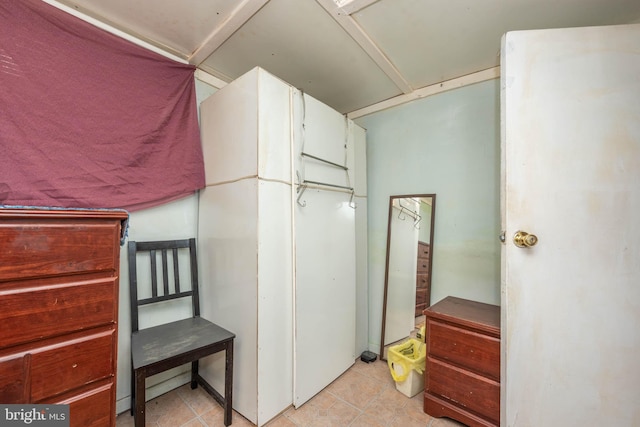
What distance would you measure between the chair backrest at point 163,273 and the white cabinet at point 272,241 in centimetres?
8

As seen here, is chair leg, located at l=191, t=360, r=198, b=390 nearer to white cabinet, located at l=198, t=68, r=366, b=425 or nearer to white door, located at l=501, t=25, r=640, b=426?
white cabinet, located at l=198, t=68, r=366, b=425

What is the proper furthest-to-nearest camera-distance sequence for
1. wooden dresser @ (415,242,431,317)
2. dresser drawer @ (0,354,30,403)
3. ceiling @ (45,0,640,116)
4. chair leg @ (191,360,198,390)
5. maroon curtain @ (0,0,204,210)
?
wooden dresser @ (415,242,431,317), chair leg @ (191,360,198,390), ceiling @ (45,0,640,116), maroon curtain @ (0,0,204,210), dresser drawer @ (0,354,30,403)

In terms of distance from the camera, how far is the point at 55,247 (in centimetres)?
97

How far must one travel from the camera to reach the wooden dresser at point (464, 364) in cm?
149

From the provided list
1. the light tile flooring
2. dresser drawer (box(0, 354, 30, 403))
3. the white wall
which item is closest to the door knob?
the white wall

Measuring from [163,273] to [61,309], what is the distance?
31.1 inches

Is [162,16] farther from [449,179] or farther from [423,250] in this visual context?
[423,250]

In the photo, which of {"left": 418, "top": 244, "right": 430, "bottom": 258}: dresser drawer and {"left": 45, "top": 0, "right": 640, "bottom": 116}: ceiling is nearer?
{"left": 45, "top": 0, "right": 640, "bottom": 116}: ceiling

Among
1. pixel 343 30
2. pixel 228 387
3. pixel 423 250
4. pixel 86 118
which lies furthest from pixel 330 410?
pixel 343 30

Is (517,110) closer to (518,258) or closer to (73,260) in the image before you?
(518,258)

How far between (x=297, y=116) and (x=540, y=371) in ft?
6.48

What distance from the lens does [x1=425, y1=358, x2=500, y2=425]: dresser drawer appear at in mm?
1475

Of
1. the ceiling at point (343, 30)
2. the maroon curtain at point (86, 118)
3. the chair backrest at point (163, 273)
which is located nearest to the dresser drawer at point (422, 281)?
the ceiling at point (343, 30)

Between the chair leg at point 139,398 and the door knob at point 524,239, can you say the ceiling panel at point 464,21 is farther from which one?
the chair leg at point 139,398
